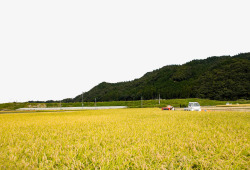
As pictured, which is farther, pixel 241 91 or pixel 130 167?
pixel 241 91

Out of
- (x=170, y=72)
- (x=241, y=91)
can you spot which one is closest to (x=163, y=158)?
(x=241, y=91)

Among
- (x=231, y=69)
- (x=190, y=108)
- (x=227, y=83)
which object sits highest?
(x=231, y=69)

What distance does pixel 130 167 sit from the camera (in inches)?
94.1

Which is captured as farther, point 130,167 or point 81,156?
point 81,156

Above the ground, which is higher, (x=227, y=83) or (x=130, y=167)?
(x=227, y=83)

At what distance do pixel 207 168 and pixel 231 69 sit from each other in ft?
472

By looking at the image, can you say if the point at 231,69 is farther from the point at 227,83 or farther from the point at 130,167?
the point at 130,167

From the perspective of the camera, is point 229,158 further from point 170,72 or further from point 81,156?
point 170,72

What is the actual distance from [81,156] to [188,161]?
179cm

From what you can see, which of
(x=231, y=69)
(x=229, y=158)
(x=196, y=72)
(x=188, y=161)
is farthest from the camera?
(x=196, y=72)

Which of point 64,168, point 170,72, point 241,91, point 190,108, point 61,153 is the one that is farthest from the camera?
point 170,72

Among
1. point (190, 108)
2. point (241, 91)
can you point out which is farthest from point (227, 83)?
point (190, 108)

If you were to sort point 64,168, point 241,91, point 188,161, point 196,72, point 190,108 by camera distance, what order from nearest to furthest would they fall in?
1. point 64,168
2. point 188,161
3. point 190,108
4. point 241,91
5. point 196,72

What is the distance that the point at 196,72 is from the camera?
563 feet
